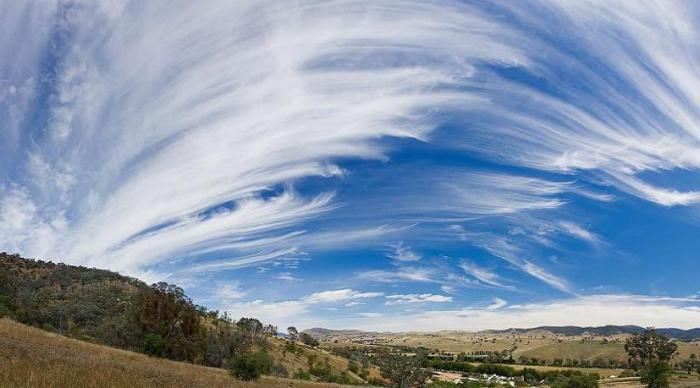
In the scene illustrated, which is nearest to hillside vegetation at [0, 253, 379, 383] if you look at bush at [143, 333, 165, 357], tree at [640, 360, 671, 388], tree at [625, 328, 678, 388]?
bush at [143, 333, 165, 357]

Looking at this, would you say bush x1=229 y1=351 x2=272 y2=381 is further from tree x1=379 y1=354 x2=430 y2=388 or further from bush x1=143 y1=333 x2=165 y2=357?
tree x1=379 y1=354 x2=430 y2=388

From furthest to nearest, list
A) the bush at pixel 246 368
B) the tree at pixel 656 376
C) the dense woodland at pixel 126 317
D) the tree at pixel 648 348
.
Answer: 1. the tree at pixel 648 348
2. the tree at pixel 656 376
3. the dense woodland at pixel 126 317
4. the bush at pixel 246 368

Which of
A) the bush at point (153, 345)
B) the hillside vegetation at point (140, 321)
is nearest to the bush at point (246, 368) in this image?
the hillside vegetation at point (140, 321)

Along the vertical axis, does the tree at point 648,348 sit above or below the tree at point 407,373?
above

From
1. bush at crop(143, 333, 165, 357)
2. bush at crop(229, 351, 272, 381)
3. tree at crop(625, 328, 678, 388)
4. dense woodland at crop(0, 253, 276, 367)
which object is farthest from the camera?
tree at crop(625, 328, 678, 388)

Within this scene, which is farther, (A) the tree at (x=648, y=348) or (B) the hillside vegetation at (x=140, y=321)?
(A) the tree at (x=648, y=348)

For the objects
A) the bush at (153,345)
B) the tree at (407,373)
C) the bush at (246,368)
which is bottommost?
the tree at (407,373)

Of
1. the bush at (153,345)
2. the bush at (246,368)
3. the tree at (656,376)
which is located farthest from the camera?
the tree at (656,376)

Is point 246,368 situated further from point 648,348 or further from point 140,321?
point 648,348

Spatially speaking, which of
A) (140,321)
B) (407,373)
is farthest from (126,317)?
(407,373)

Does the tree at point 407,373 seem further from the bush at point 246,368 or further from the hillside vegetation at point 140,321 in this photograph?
the bush at point 246,368
